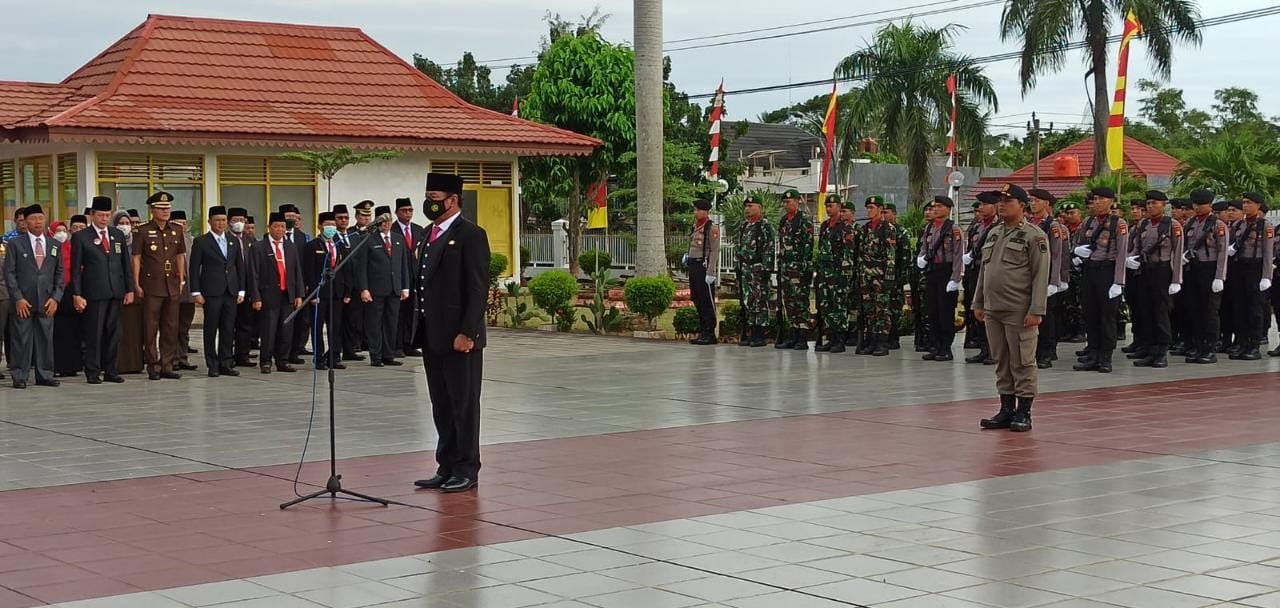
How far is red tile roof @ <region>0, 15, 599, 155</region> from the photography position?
23.8 meters

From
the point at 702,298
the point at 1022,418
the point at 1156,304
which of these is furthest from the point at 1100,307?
the point at 702,298

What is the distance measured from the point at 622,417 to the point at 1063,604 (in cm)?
645

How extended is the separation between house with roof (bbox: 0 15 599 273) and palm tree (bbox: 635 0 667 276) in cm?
413

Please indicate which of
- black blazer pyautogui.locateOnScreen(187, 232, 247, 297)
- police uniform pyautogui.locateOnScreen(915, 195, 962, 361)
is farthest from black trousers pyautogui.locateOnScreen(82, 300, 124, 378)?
police uniform pyautogui.locateOnScreen(915, 195, 962, 361)

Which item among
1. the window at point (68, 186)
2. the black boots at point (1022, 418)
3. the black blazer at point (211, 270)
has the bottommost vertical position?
the black boots at point (1022, 418)

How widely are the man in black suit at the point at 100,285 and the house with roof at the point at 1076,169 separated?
37.4 meters

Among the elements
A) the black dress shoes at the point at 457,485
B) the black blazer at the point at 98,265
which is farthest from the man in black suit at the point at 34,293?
the black dress shoes at the point at 457,485

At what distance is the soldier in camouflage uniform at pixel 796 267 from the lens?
18688 mm

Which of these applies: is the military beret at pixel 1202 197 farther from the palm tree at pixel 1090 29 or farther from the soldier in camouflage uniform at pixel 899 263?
the palm tree at pixel 1090 29

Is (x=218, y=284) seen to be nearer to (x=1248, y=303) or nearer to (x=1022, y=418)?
(x=1022, y=418)

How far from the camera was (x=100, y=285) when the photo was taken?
15.2m

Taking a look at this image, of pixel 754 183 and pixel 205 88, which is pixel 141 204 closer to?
pixel 205 88

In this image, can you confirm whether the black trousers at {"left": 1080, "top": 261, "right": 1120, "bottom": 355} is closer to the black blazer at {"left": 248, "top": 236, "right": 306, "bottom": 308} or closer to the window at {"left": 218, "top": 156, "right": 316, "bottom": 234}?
the black blazer at {"left": 248, "top": 236, "right": 306, "bottom": 308}

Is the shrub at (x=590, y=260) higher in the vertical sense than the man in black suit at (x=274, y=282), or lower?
higher
